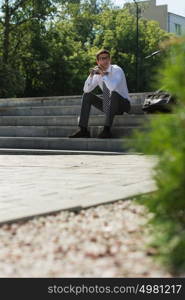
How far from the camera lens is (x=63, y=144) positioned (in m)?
11.2

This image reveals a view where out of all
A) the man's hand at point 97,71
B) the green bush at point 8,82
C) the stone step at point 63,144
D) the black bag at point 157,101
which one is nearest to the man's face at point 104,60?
the man's hand at point 97,71

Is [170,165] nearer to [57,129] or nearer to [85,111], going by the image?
[85,111]

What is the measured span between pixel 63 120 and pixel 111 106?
8.64 feet

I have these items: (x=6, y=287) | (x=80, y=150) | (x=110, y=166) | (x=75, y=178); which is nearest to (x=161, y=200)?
(x=6, y=287)

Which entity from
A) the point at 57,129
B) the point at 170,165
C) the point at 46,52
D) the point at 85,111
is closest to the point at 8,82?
the point at 46,52

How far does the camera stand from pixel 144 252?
2.85 m

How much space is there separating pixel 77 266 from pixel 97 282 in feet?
0.87

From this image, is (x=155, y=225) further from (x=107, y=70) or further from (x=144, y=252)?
(x=107, y=70)

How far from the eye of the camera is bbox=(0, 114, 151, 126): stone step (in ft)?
38.3

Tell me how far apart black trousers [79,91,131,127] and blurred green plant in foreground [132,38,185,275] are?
7.79 metres

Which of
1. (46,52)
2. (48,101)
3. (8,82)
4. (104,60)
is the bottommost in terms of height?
(48,101)

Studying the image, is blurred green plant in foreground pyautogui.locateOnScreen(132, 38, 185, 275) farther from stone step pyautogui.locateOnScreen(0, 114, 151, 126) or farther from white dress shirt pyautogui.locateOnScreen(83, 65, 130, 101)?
stone step pyautogui.locateOnScreen(0, 114, 151, 126)

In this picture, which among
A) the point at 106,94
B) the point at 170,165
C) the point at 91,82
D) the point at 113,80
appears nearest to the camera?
the point at 170,165

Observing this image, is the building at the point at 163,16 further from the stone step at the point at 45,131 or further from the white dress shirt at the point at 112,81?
the white dress shirt at the point at 112,81
